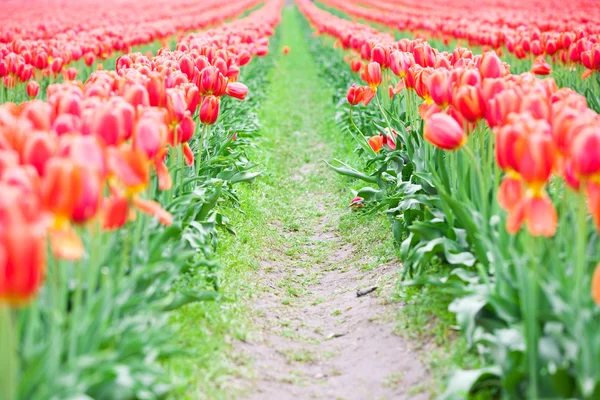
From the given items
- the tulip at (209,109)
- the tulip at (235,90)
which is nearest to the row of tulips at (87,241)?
the tulip at (209,109)

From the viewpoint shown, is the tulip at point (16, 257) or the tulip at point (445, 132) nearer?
the tulip at point (16, 257)

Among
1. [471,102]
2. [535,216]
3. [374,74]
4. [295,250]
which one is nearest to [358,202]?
[295,250]

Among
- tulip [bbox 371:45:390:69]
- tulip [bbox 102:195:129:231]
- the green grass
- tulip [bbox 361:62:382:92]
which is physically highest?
tulip [bbox 102:195:129:231]

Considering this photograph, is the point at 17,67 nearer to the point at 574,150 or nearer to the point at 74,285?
the point at 74,285

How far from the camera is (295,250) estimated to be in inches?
225

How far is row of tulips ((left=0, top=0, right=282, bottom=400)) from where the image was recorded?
220cm

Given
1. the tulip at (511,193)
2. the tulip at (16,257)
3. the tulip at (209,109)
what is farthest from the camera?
the tulip at (209,109)

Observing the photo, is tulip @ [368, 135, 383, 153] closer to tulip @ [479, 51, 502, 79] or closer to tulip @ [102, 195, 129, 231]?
tulip @ [479, 51, 502, 79]

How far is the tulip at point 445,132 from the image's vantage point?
3.41 meters

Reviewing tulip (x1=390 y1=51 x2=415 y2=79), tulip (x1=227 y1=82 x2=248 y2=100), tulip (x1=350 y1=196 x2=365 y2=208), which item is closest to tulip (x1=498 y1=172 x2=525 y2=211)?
tulip (x1=390 y1=51 x2=415 y2=79)

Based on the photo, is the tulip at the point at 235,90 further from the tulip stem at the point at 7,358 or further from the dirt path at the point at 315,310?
the tulip stem at the point at 7,358

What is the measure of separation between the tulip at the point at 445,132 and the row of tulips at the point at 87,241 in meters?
1.25

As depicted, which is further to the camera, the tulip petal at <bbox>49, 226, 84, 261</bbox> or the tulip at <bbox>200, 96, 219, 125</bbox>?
the tulip at <bbox>200, 96, 219, 125</bbox>

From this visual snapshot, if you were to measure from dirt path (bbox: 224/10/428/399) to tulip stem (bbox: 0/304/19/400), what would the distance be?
1.41 m
